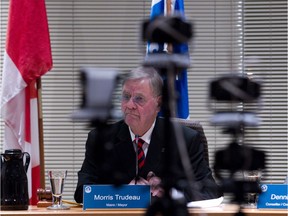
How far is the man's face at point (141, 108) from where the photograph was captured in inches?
124

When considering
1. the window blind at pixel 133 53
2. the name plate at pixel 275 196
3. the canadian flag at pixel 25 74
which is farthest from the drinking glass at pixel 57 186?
the window blind at pixel 133 53

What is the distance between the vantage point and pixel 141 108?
3.22 metres

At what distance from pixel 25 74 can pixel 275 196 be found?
201 centimetres

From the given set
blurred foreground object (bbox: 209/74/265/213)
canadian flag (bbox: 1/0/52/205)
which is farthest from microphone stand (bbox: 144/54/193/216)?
canadian flag (bbox: 1/0/52/205)

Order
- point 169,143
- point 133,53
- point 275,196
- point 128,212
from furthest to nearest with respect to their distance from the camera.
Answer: point 133,53 < point 275,196 < point 128,212 < point 169,143

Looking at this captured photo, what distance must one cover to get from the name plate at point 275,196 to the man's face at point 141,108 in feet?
2.34

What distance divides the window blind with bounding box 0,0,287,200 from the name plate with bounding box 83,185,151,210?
219cm

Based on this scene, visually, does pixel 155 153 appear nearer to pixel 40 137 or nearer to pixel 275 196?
pixel 275 196

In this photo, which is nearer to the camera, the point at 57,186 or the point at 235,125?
the point at 235,125

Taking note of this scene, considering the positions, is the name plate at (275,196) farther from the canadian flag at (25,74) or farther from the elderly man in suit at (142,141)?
the canadian flag at (25,74)

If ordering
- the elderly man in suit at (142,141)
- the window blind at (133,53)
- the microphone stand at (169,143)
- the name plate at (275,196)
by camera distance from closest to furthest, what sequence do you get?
the microphone stand at (169,143), the name plate at (275,196), the elderly man in suit at (142,141), the window blind at (133,53)

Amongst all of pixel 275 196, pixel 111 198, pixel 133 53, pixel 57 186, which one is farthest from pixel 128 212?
pixel 133 53

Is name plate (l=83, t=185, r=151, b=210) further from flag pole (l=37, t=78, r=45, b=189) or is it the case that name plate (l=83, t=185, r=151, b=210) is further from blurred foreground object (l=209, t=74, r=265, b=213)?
flag pole (l=37, t=78, r=45, b=189)

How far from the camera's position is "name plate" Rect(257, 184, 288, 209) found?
2660 millimetres
